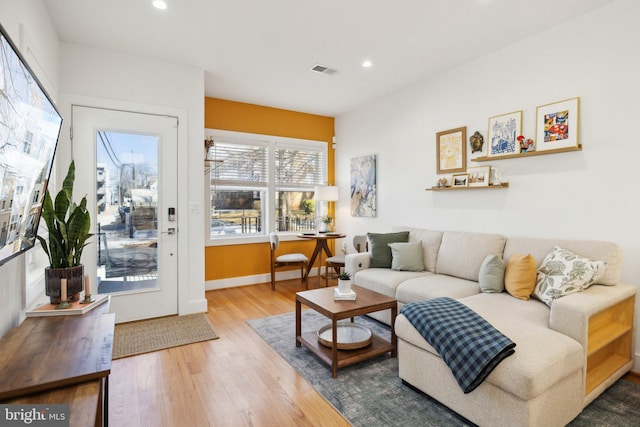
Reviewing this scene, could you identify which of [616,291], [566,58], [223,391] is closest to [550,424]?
[616,291]

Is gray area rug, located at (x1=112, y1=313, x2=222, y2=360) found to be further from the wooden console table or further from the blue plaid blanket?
the blue plaid blanket

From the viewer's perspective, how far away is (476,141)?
134 inches

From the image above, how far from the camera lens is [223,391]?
7.17 ft

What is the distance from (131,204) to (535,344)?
3518mm

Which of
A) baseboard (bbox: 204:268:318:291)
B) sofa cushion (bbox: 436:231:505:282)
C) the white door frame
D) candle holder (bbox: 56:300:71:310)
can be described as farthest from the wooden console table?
baseboard (bbox: 204:268:318:291)

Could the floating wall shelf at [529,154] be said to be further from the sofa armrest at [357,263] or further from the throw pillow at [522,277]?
the sofa armrest at [357,263]

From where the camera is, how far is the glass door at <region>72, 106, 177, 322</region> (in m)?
3.21

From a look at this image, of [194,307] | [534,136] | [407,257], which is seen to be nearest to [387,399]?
[407,257]

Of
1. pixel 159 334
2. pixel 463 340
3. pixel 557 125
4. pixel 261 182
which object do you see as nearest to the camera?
pixel 463 340

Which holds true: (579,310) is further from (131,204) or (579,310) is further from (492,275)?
(131,204)

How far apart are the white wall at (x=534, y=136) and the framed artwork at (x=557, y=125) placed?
0.19 feet

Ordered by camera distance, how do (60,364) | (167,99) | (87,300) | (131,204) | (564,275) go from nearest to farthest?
(60,364), (87,300), (564,275), (131,204), (167,99)

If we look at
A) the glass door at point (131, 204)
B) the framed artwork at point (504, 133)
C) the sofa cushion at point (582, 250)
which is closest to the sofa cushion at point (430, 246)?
the sofa cushion at point (582, 250)

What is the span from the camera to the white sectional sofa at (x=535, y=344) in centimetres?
162
